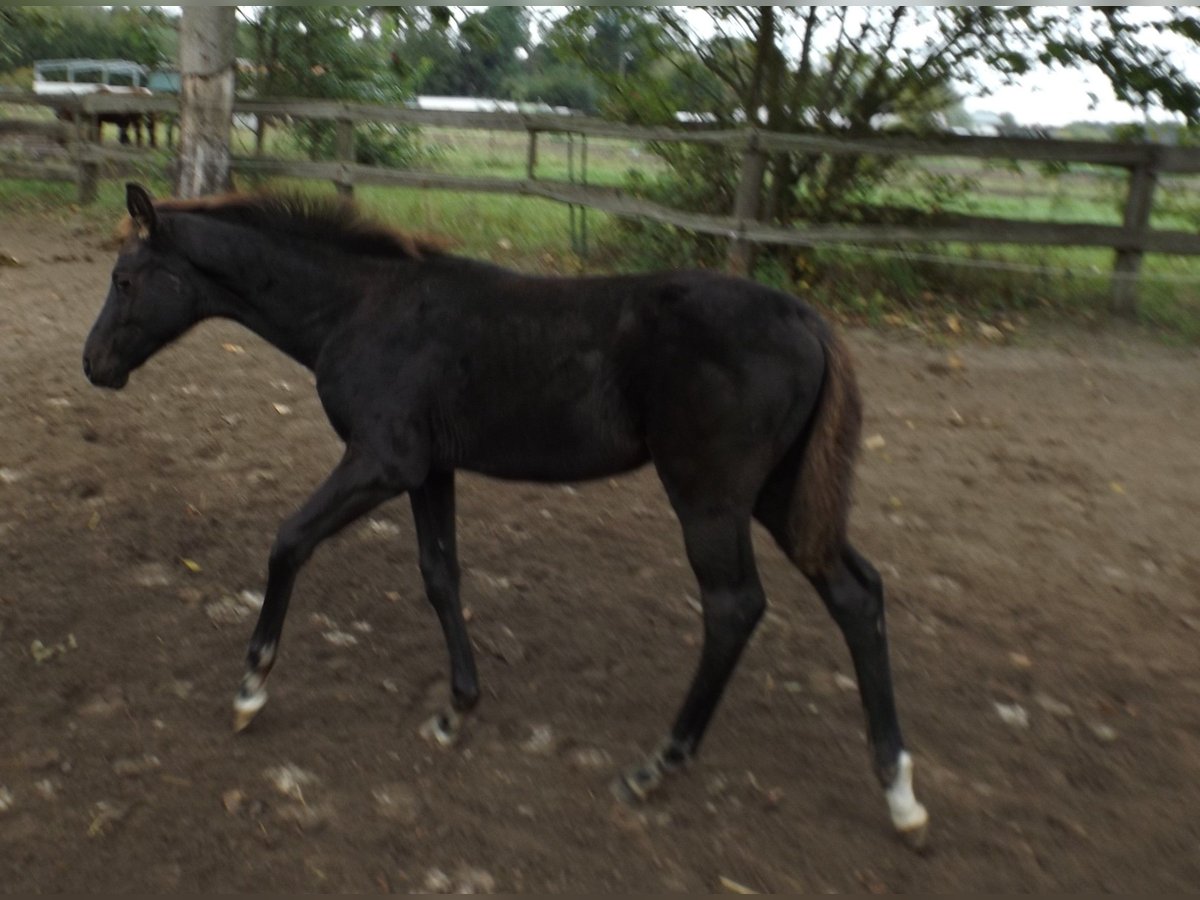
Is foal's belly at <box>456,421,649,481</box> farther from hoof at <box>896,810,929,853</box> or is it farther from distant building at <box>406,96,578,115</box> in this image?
distant building at <box>406,96,578,115</box>

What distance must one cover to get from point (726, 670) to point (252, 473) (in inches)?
123

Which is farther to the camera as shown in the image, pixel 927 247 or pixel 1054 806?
pixel 927 247

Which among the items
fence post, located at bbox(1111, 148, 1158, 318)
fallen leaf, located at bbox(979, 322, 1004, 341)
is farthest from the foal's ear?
fence post, located at bbox(1111, 148, 1158, 318)

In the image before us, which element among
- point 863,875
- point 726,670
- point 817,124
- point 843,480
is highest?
point 817,124

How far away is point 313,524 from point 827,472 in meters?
1.53

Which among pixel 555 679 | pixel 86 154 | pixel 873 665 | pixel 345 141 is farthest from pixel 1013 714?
pixel 86 154

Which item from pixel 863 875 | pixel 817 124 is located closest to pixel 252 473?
pixel 863 875

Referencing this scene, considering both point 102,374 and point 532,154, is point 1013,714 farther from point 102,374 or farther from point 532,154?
point 532,154

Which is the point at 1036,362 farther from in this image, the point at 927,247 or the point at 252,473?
the point at 252,473

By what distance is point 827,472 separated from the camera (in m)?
3.10

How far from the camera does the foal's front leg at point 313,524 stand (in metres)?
3.30

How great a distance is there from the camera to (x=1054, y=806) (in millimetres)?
3156

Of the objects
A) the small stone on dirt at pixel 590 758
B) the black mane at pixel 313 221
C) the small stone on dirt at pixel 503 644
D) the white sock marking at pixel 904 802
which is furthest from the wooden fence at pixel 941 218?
the white sock marking at pixel 904 802

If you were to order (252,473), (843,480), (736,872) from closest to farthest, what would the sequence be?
1. (736,872)
2. (843,480)
3. (252,473)
